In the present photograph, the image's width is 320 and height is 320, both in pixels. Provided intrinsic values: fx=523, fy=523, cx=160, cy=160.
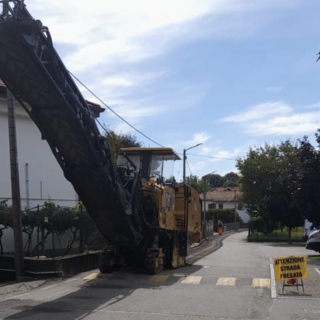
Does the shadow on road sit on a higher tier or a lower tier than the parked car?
higher

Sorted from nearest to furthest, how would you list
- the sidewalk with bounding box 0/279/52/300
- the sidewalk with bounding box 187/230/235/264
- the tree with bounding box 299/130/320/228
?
the sidewalk with bounding box 0/279/52/300 → the sidewalk with bounding box 187/230/235/264 → the tree with bounding box 299/130/320/228

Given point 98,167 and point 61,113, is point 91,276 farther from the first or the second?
point 61,113

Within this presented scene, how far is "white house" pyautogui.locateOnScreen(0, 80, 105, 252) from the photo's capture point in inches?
871

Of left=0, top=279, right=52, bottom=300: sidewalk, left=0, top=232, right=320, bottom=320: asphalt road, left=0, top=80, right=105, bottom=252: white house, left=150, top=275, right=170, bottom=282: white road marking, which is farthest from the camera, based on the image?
left=0, top=80, right=105, bottom=252: white house

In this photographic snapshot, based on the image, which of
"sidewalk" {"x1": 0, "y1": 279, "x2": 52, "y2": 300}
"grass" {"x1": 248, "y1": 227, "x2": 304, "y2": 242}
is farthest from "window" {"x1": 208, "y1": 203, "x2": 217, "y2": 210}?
"sidewalk" {"x1": 0, "y1": 279, "x2": 52, "y2": 300}

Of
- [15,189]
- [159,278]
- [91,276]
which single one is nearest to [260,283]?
[159,278]

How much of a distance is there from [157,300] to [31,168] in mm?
13906

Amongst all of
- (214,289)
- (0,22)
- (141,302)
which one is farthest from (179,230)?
(0,22)

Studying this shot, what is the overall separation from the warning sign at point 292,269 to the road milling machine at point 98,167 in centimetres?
394

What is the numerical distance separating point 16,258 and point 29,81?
20.9 ft

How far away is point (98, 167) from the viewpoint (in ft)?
41.4

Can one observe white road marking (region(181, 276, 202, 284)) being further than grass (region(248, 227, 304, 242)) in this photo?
No

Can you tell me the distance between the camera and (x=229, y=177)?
517 ft

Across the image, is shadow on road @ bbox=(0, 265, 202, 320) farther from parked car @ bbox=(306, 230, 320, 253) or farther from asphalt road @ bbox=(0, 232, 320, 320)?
parked car @ bbox=(306, 230, 320, 253)
